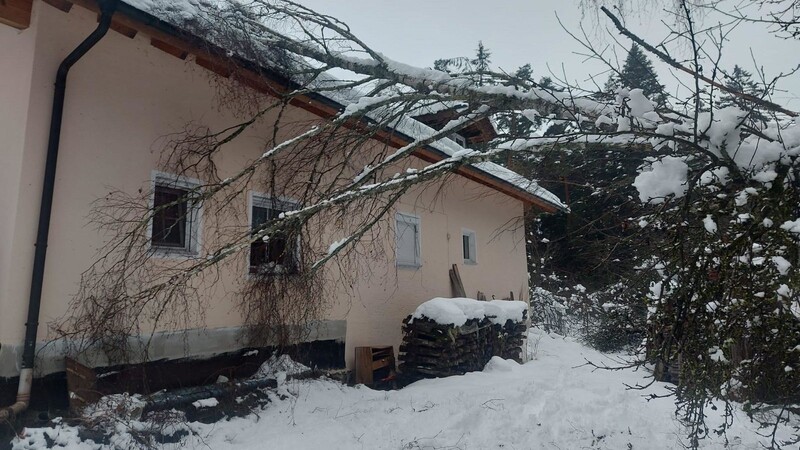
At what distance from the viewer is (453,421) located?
547 cm

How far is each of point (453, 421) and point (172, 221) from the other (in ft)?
12.2

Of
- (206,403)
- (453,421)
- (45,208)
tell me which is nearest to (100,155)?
(45,208)

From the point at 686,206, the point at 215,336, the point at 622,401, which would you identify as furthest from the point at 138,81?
the point at 622,401

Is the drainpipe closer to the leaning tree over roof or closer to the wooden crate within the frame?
the leaning tree over roof

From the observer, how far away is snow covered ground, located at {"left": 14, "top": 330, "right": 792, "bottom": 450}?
15.7 ft

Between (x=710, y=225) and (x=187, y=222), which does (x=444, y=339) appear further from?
(x=710, y=225)

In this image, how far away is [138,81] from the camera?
5.62m

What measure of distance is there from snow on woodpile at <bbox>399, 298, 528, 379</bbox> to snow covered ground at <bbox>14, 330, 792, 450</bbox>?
616 mm

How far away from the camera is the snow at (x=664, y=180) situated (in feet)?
10.5

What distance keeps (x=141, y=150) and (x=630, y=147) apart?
4.66m

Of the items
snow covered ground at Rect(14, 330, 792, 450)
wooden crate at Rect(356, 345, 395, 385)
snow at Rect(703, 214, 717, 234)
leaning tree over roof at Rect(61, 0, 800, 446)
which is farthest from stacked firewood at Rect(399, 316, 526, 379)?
snow at Rect(703, 214, 717, 234)

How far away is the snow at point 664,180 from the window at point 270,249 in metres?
3.27

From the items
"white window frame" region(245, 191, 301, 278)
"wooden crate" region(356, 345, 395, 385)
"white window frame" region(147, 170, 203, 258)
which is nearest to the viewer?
"white window frame" region(147, 170, 203, 258)

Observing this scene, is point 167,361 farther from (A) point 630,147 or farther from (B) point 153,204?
(A) point 630,147
